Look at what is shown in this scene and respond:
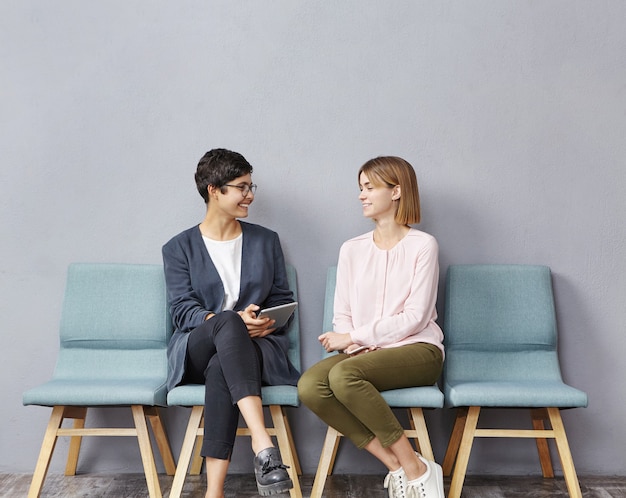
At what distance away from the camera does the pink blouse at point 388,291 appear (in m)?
2.52

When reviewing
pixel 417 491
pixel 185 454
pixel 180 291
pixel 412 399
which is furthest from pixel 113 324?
pixel 417 491

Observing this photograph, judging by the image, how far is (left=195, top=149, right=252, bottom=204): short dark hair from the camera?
8.89 feet

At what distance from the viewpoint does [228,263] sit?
277 cm

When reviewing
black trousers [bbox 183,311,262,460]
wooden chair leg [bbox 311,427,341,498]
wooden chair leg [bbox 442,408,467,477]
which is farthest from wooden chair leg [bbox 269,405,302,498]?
wooden chair leg [bbox 442,408,467,477]

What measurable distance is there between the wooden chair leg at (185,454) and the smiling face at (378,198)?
2.97 feet

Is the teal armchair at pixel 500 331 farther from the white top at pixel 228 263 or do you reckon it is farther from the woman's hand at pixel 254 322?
the white top at pixel 228 263

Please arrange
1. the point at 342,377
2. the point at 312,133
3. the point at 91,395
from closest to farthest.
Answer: the point at 342,377
the point at 91,395
the point at 312,133

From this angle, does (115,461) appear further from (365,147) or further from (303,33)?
(303,33)

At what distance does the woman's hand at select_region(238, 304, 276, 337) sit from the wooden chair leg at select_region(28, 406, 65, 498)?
695mm

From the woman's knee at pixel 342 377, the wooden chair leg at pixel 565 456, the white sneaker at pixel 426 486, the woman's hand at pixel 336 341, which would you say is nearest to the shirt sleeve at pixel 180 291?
the woman's hand at pixel 336 341

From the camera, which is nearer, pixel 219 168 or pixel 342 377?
pixel 342 377

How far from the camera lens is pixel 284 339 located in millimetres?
2715

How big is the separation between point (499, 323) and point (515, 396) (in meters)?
0.45

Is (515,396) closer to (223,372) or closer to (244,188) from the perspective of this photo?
(223,372)
